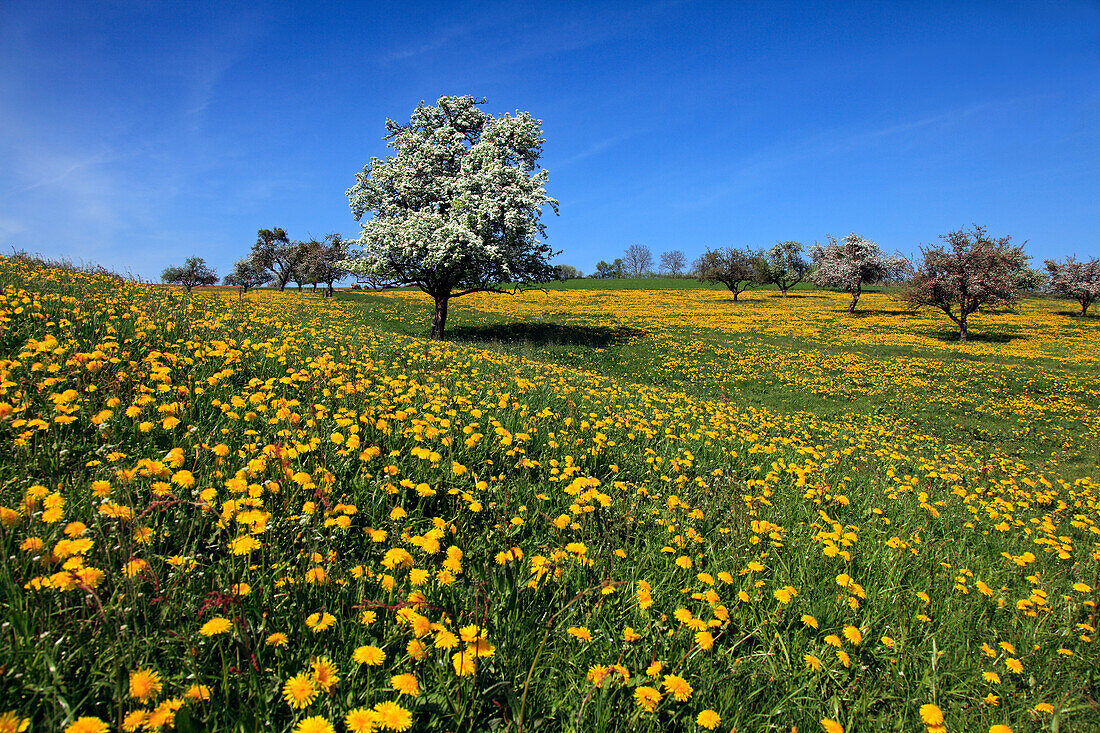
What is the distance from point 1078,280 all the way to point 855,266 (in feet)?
66.2

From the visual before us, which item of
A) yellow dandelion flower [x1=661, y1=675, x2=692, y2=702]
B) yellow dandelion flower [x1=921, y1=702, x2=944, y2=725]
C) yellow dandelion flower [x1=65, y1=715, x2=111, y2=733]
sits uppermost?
yellow dandelion flower [x1=65, y1=715, x2=111, y2=733]

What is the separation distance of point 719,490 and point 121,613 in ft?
15.0

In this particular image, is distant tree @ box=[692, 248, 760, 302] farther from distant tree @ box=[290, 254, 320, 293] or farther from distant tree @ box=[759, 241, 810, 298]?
distant tree @ box=[290, 254, 320, 293]

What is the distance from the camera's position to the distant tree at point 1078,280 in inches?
1762

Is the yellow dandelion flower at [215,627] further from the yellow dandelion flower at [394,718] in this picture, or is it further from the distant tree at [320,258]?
the distant tree at [320,258]

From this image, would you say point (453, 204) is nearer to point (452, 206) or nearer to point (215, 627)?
point (452, 206)

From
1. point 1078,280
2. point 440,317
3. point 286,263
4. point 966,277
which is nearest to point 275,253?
point 286,263

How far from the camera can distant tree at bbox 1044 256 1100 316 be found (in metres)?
44.8

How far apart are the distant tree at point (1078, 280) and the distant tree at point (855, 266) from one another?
14215mm

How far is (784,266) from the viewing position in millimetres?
67375

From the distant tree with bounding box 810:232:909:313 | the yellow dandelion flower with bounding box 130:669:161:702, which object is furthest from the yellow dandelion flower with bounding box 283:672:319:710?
the distant tree with bounding box 810:232:909:313

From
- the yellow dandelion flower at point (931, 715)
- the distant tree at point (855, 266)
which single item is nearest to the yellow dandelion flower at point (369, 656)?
the yellow dandelion flower at point (931, 715)

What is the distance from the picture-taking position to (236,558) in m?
2.56

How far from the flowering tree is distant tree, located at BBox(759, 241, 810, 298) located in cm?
5127
